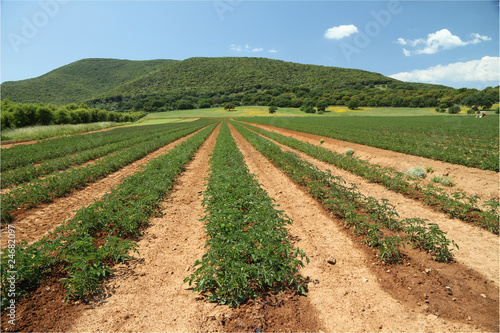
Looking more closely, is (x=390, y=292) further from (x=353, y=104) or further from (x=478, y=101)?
(x=478, y=101)

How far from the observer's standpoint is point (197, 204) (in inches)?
320

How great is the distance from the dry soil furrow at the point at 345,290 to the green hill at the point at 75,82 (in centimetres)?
13851

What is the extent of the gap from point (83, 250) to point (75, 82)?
19924cm

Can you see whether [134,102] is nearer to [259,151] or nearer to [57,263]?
[259,151]

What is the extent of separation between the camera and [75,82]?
15200 cm

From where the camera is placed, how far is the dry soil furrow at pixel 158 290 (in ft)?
10.7

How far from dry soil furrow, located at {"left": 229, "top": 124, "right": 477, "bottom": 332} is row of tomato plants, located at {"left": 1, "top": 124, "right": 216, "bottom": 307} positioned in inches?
154

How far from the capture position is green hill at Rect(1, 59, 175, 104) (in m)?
108

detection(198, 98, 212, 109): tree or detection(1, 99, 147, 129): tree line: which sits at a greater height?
detection(198, 98, 212, 109): tree

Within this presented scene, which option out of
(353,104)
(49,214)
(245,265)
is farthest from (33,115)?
(353,104)

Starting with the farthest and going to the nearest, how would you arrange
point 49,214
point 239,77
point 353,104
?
point 239,77
point 353,104
point 49,214

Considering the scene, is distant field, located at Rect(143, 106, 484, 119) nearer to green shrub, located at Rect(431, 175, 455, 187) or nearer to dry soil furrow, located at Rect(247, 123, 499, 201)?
dry soil furrow, located at Rect(247, 123, 499, 201)

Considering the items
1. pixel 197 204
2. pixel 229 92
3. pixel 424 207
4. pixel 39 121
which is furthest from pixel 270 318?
pixel 229 92

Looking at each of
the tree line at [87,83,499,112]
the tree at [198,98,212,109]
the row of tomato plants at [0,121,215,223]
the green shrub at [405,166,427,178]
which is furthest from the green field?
the green shrub at [405,166,427,178]
